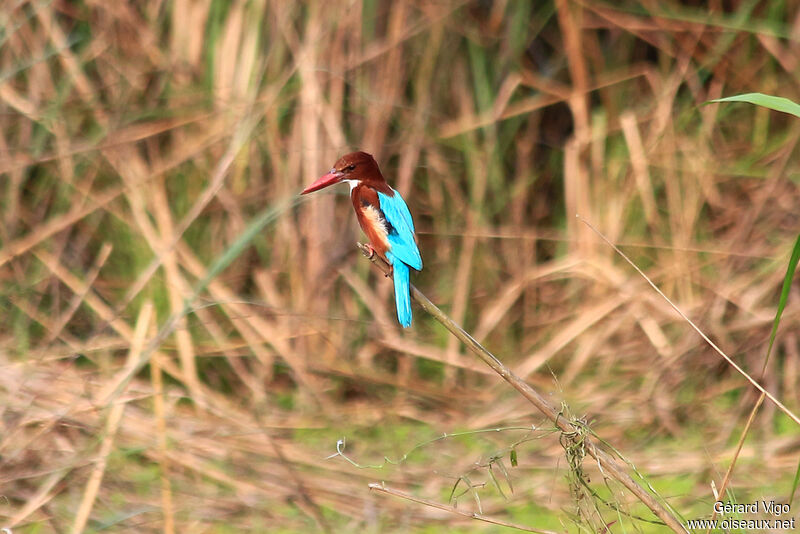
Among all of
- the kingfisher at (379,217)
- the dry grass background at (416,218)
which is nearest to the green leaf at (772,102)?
the kingfisher at (379,217)

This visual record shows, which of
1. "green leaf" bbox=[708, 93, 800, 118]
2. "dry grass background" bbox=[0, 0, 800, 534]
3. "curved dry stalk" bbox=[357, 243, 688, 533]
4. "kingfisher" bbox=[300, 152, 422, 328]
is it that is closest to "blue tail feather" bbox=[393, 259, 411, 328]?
"kingfisher" bbox=[300, 152, 422, 328]

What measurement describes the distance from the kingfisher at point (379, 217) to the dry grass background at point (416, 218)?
1010 mm

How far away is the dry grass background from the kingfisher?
1010mm

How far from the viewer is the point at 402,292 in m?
1.84

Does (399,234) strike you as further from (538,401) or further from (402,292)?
(538,401)

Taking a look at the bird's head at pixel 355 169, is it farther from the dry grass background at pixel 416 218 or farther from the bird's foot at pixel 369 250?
the dry grass background at pixel 416 218

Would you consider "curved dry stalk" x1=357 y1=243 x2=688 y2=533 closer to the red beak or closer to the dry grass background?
the red beak

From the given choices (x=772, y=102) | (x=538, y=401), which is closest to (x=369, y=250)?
(x=538, y=401)

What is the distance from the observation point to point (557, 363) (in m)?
3.27

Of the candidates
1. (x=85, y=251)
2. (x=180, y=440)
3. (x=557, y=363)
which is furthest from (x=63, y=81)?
(x=557, y=363)

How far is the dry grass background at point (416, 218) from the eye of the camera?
294 cm

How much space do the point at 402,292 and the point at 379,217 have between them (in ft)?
0.46

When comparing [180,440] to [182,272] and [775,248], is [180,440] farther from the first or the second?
[775,248]

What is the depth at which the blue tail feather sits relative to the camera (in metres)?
1.81
